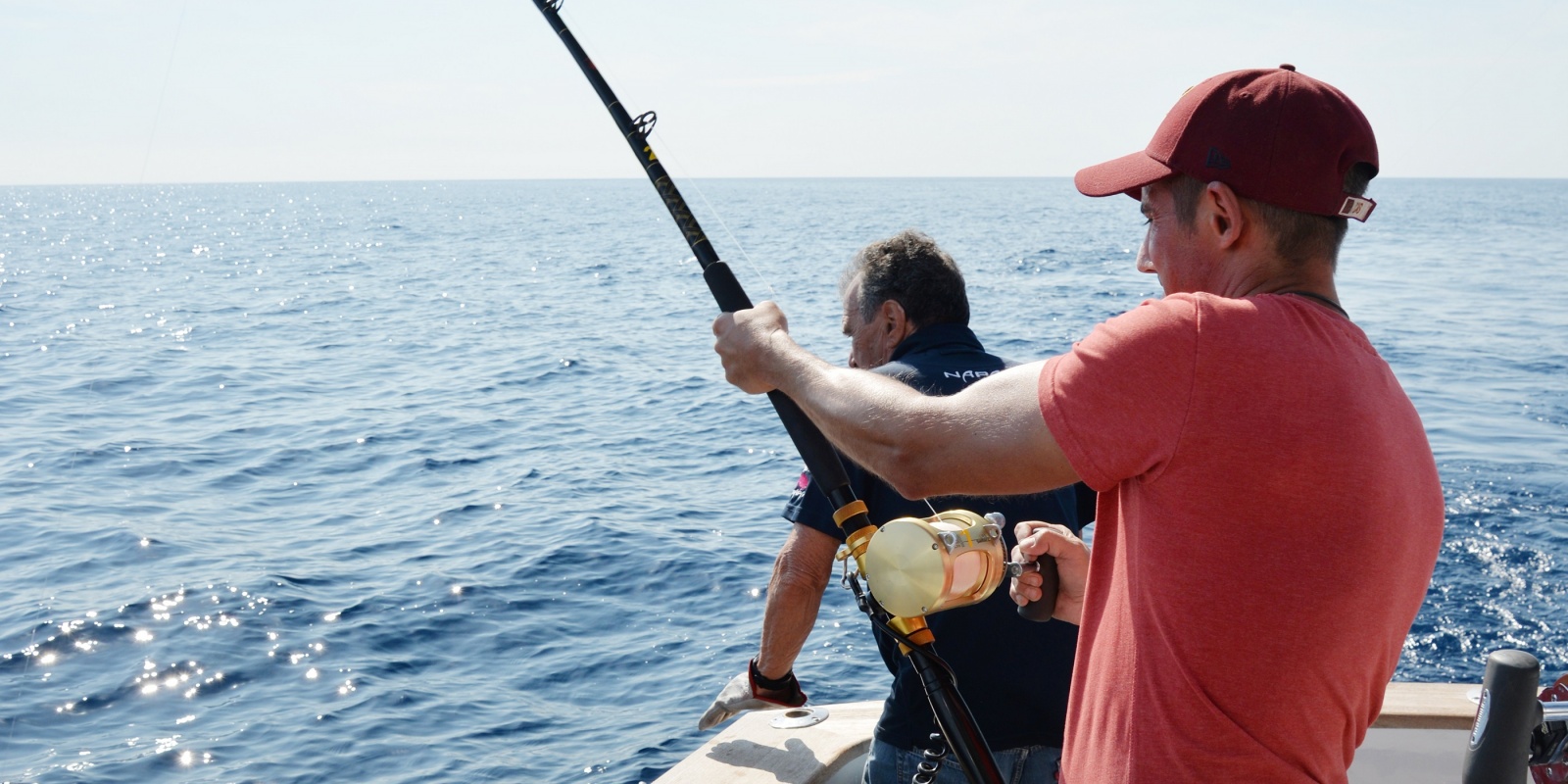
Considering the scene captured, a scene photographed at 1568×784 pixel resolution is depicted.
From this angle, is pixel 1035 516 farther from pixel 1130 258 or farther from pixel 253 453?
pixel 1130 258

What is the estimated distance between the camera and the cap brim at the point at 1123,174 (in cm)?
154

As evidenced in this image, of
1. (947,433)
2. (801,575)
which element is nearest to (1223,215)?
(947,433)

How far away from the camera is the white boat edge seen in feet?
10.3

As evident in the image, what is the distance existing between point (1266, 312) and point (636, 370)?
14.7m

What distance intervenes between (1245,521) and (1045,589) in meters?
0.59

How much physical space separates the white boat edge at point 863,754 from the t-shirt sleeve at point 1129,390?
1.98 meters

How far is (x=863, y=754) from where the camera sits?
3279 millimetres

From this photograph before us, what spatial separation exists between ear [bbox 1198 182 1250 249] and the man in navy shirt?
1.09 m

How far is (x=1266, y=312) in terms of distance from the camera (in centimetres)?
136

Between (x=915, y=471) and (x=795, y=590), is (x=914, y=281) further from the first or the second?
(x=915, y=471)

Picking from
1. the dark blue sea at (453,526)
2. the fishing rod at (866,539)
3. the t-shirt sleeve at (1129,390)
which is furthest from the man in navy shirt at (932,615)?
the dark blue sea at (453,526)

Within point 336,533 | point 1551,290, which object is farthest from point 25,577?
point 1551,290

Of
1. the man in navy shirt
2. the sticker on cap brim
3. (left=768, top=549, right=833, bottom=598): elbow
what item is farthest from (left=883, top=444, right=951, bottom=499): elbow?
(left=768, top=549, right=833, bottom=598): elbow

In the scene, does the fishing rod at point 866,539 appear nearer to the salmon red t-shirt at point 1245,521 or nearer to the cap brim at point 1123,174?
the salmon red t-shirt at point 1245,521
